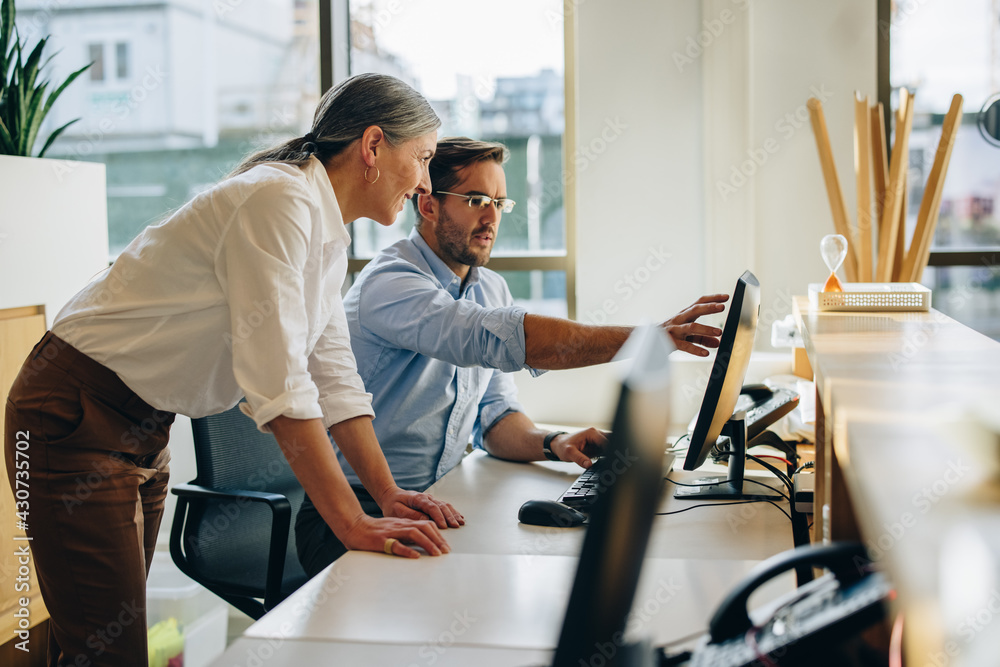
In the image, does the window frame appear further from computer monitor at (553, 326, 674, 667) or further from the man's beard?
computer monitor at (553, 326, 674, 667)

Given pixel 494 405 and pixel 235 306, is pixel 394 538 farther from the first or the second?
pixel 494 405

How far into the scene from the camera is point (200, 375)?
4.47 ft

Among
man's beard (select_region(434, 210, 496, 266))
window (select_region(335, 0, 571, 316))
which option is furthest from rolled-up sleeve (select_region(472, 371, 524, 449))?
window (select_region(335, 0, 571, 316))

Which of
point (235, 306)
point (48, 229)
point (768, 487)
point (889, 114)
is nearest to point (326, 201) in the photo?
point (235, 306)

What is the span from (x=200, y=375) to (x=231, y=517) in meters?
0.70

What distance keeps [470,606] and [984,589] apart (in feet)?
2.48

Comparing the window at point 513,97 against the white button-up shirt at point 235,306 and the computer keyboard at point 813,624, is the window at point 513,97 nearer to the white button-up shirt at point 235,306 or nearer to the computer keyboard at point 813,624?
the white button-up shirt at point 235,306

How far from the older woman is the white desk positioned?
9 centimetres

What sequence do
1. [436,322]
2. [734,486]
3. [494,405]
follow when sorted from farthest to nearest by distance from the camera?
[494,405]
[436,322]
[734,486]

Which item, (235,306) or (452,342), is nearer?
(235,306)

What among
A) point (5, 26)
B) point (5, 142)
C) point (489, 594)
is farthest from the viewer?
point (5, 26)

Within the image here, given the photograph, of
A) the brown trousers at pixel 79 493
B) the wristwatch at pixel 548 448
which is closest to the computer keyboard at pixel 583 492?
the wristwatch at pixel 548 448

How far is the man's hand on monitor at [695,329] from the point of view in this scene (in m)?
1.49

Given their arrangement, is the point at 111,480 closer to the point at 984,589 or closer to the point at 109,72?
the point at 984,589
